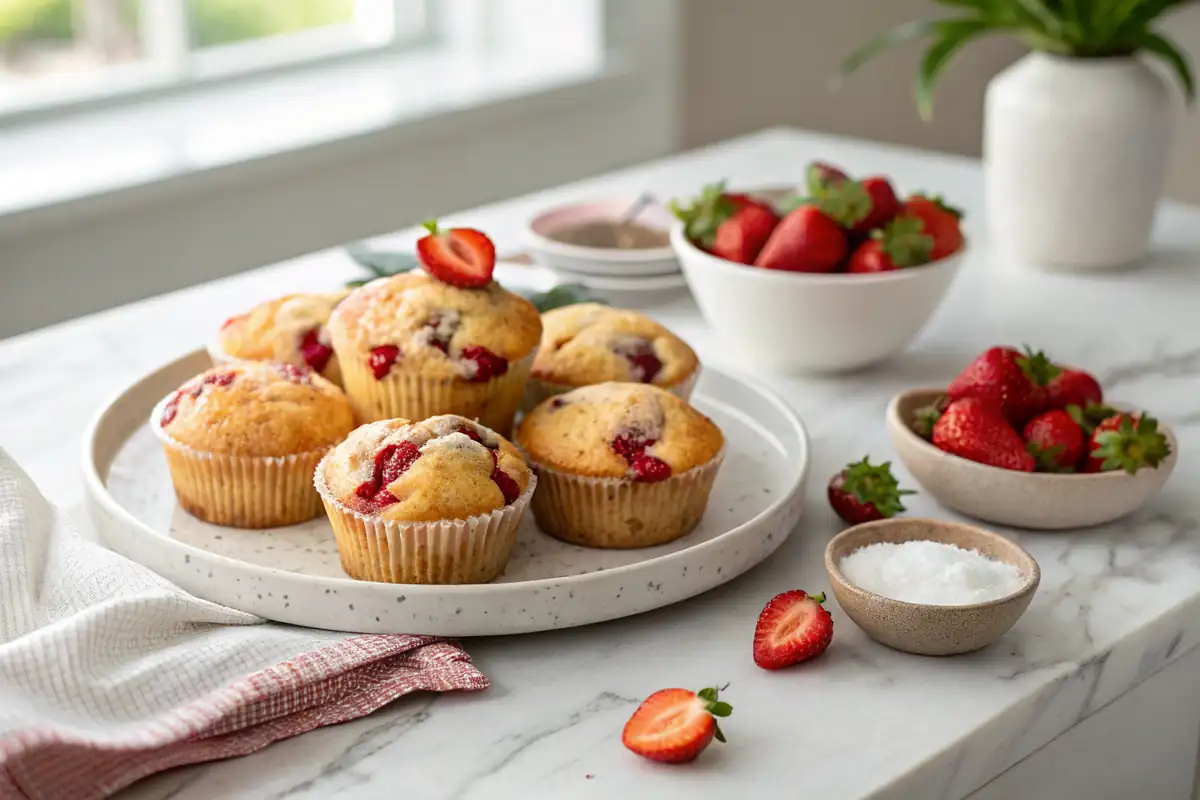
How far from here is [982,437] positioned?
1166mm

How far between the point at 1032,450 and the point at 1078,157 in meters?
0.77

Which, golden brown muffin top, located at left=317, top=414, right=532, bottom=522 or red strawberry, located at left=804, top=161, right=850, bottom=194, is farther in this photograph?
red strawberry, located at left=804, top=161, right=850, bottom=194

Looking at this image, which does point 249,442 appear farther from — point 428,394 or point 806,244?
point 806,244

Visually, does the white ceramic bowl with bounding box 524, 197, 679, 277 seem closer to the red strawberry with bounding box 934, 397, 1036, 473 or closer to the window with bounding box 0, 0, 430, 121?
the red strawberry with bounding box 934, 397, 1036, 473

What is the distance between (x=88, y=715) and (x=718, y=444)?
54 cm

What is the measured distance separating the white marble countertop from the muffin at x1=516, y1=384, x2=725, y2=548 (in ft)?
0.29

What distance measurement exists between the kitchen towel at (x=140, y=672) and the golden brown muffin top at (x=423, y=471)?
0.10 metres

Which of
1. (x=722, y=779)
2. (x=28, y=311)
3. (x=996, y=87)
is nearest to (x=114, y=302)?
(x=28, y=311)

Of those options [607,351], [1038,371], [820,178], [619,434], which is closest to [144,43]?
[820,178]

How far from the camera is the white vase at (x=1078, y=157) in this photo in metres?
1.77

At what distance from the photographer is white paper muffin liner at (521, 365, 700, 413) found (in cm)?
128

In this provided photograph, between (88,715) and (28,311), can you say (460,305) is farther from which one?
(28,311)

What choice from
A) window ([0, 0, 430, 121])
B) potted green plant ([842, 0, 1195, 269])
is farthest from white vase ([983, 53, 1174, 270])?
window ([0, 0, 430, 121])

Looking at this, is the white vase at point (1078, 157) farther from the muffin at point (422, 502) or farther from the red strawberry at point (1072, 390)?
the muffin at point (422, 502)
